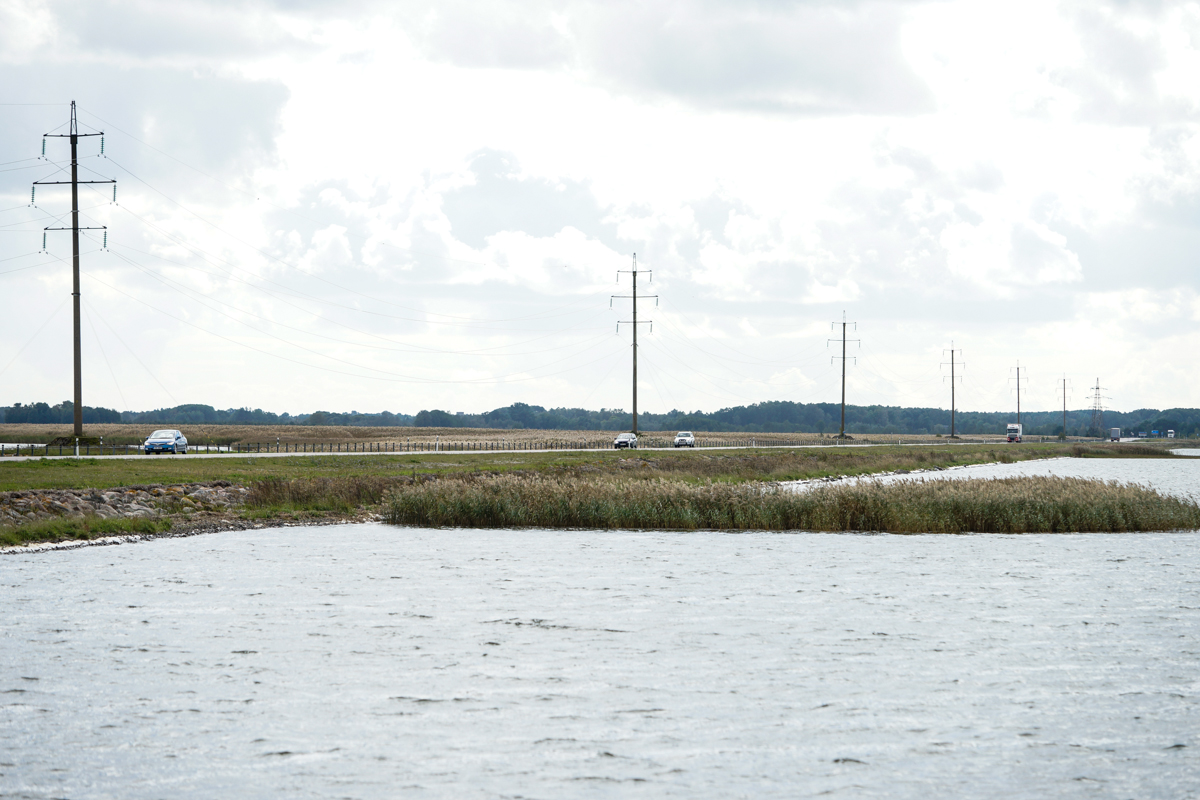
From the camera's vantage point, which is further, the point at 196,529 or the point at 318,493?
the point at 318,493

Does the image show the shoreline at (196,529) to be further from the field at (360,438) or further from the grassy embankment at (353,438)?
the grassy embankment at (353,438)

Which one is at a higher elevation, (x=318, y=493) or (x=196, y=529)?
(x=318, y=493)

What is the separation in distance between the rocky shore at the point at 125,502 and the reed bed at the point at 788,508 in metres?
7.58

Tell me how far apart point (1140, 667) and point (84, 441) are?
69555 mm

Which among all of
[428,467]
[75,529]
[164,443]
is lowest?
[75,529]

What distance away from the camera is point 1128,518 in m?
42.4

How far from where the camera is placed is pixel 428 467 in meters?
65.1

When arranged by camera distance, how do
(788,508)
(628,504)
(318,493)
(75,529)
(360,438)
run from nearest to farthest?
(75,529)
(788,508)
(628,504)
(318,493)
(360,438)

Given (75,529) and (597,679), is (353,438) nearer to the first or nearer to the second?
(75,529)

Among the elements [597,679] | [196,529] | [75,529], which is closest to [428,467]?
[196,529]

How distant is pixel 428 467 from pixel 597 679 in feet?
158

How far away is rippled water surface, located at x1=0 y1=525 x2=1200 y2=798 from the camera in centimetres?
1321

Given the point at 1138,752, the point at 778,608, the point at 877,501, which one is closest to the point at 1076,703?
the point at 1138,752

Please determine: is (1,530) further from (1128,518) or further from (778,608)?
(1128,518)
